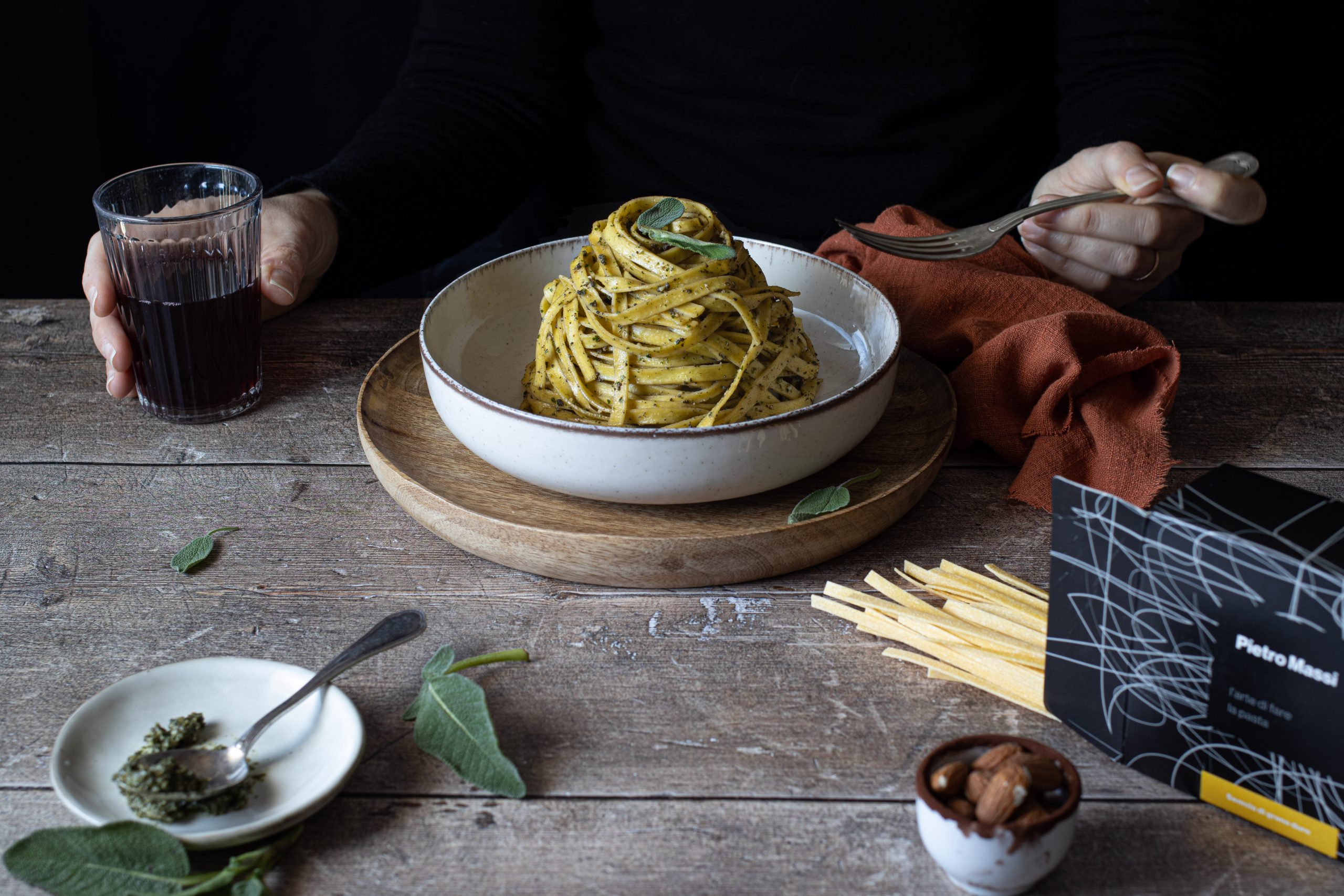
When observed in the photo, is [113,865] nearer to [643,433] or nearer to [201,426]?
[643,433]

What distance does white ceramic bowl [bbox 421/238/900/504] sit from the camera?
40.0 inches

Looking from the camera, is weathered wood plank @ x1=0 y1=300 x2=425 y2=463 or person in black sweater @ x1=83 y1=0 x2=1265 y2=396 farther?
person in black sweater @ x1=83 y1=0 x2=1265 y2=396

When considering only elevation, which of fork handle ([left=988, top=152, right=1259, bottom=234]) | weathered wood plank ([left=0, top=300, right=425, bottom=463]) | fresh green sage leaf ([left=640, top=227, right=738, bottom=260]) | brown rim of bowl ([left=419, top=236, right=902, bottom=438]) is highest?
fresh green sage leaf ([left=640, top=227, right=738, bottom=260])

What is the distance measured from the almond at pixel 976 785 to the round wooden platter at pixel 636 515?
0.36 m

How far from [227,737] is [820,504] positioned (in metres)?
0.59

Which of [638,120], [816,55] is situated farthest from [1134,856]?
[638,120]

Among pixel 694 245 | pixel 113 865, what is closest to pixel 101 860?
pixel 113 865

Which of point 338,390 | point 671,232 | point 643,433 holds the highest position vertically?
point 671,232

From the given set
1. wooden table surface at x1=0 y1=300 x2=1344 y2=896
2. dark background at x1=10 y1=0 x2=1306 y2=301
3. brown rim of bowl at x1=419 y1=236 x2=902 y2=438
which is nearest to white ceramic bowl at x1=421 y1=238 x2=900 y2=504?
brown rim of bowl at x1=419 y1=236 x2=902 y2=438

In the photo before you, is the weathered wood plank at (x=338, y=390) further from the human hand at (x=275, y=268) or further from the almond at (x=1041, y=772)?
the almond at (x=1041, y=772)

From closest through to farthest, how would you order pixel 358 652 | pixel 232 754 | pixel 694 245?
pixel 232 754 < pixel 358 652 < pixel 694 245

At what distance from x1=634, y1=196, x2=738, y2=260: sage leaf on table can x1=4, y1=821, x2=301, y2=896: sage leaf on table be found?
2.32ft

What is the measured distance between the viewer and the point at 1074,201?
1.46 metres

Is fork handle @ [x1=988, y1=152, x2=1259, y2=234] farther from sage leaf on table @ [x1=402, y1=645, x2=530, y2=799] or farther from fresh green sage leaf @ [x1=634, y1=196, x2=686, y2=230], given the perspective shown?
sage leaf on table @ [x1=402, y1=645, x2=530, y2=799]
